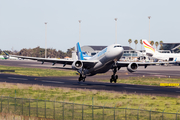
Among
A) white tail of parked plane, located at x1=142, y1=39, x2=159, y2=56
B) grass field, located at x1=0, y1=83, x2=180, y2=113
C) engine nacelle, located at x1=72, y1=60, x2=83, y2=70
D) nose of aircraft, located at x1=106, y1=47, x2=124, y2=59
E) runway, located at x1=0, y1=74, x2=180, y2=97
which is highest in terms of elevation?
white tail of parked plane, located at x1=142, y1=39, x2=159, y2=56

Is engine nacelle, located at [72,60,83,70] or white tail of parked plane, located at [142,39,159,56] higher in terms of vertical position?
white tail of parked plane, located at [142,39,159,56]

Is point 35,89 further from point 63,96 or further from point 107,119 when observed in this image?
point 107,119

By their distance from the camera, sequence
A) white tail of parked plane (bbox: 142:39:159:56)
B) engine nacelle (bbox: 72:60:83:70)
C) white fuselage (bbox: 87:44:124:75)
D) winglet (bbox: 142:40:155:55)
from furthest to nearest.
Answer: winglet (bbox: 142:40:155:55), white tail of parked plane (bbox: 142:39:159:56), engine nacelle (bbox: 72:60:83:70), white fuselage (bbox: 87:44:124:75)

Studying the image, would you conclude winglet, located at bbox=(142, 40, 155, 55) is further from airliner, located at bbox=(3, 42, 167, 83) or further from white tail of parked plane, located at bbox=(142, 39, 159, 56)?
airliner, located at bbox=(3, 42, 167, 83)

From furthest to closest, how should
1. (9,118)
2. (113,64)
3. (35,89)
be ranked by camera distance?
(35,89) < (113,64) < (9,118)

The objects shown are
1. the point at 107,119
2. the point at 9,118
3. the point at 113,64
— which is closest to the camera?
the point at 107,119

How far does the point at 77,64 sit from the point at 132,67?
424 inches

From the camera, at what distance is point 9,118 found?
32.8 metres

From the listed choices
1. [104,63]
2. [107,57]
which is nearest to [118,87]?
[104,63]

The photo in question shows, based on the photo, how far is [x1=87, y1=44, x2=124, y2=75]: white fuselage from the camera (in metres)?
49.3

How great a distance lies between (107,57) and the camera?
50938 mm

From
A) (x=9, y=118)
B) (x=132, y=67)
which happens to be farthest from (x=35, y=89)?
(x=9, y=118)

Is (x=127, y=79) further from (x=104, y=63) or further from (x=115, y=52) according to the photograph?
(x=115, y=52)

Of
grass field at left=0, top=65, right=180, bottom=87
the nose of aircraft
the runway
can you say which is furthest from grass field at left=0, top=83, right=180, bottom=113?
grass field at left=0, top=65, right=180, bottom=87
